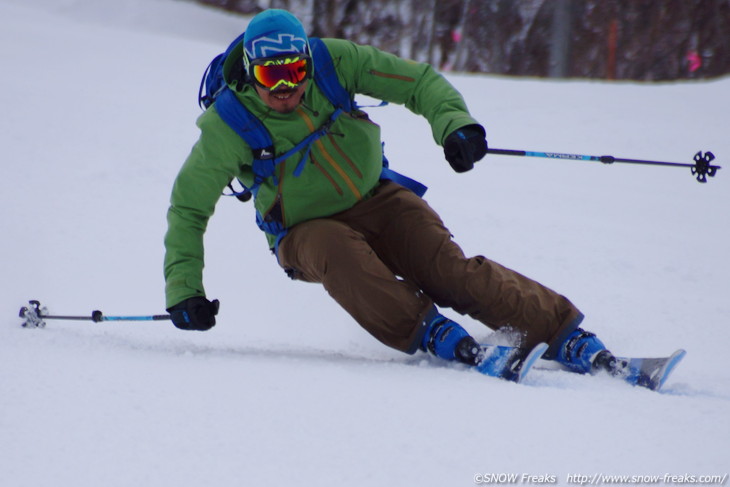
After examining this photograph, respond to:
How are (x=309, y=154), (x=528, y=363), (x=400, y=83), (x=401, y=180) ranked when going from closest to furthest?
(x=528, y=363) → (x=309, y=154) → (x=400, y=83) → (x=401, y=180)

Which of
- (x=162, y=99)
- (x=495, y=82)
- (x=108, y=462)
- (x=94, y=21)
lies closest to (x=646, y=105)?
(x=495, y=82)

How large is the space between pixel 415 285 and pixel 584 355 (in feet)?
2.30

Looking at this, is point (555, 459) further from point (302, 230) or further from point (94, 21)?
point (94, 21)

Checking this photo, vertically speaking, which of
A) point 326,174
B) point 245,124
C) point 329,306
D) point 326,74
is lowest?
point 329,306

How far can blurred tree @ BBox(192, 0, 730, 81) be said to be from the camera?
16.2 metres

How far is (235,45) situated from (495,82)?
690 centimetres

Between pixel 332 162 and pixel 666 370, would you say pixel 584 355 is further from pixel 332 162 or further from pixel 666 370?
pixel 332 162

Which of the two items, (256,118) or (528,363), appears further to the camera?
(256,118)

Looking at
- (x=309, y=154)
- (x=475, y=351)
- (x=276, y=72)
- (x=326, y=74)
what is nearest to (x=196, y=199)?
(x=309, y=154)

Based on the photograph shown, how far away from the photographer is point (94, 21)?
14.6 m

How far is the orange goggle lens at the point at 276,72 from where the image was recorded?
3076 millimetres

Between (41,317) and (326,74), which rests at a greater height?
(326,74)

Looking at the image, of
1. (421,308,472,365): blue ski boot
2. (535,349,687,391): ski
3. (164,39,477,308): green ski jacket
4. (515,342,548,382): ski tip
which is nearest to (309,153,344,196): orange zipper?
(164,39,477,308): green ski jacket

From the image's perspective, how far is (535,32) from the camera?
16984mm
